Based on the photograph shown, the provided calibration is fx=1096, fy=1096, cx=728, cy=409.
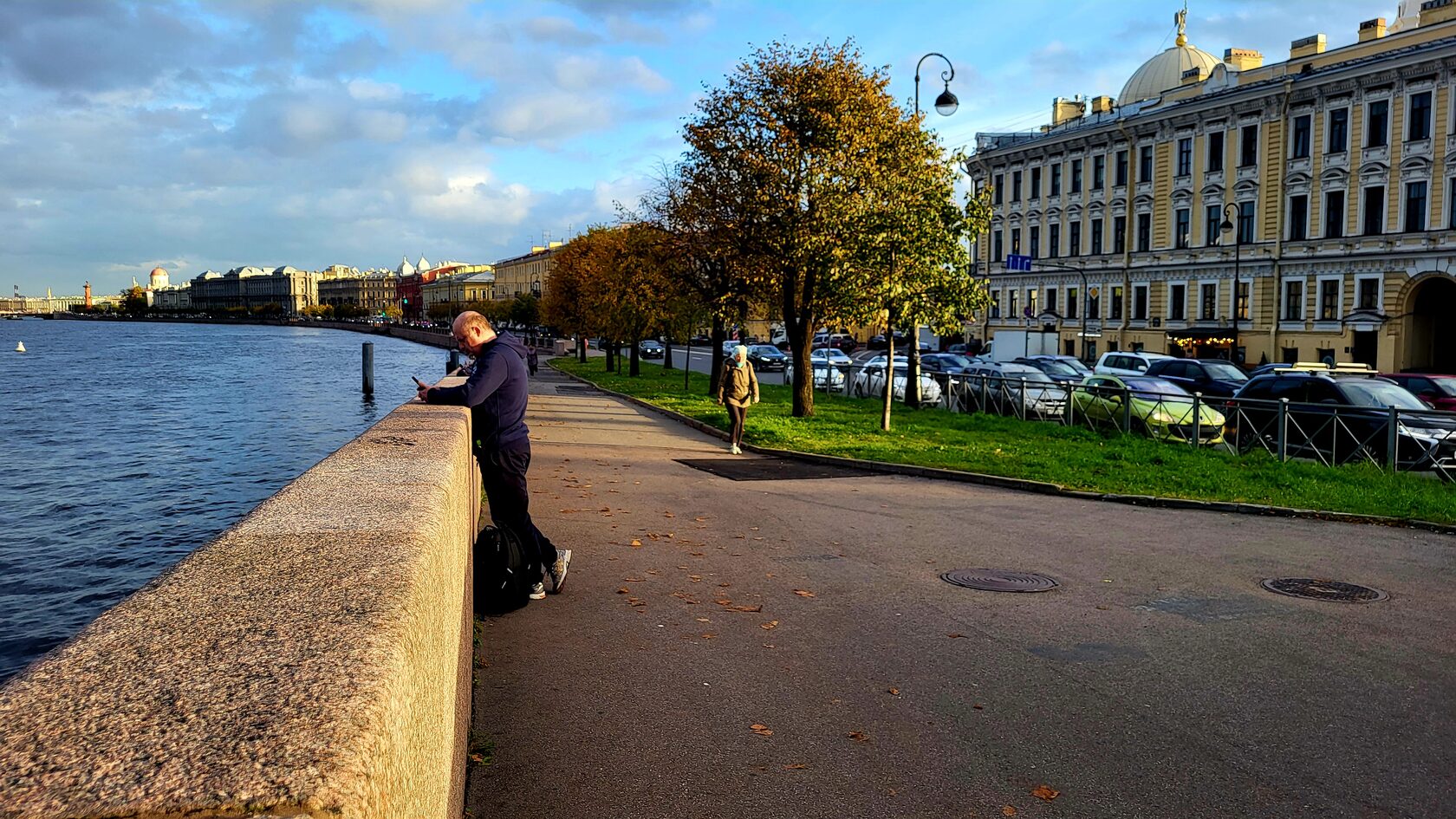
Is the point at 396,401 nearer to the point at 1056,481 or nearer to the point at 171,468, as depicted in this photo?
the point at 171,468

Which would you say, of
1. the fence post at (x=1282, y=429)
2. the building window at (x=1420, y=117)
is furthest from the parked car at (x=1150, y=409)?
the building window at (x=1420, y=117)

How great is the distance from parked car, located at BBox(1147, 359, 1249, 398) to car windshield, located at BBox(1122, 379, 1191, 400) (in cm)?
385

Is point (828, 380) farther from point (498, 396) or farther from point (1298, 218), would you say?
point (498, 396)

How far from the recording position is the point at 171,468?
2328 centimetres

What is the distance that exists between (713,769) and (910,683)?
167cm

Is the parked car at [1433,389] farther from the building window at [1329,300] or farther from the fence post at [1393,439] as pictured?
the building window at [1329,300]

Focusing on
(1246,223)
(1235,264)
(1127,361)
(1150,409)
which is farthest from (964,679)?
(1246,223)

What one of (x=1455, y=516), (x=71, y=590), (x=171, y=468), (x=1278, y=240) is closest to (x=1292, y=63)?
(x=1278, y=240)

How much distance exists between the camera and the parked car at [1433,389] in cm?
2233

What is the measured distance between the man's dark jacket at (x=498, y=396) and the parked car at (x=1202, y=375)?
24716 mm

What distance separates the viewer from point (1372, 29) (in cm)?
4994

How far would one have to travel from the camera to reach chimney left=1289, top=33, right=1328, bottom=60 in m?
51.4

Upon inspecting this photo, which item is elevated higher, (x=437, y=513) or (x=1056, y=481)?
(x=437, y=513)

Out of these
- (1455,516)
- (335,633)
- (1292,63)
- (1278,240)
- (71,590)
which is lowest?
(71,590)
